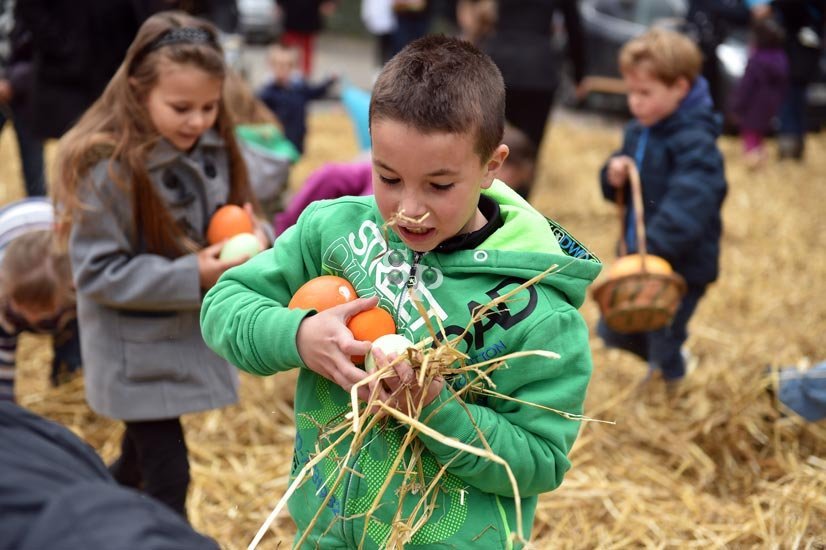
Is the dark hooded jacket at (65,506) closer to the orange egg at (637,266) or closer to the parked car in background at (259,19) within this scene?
the orange egg at (637,266)

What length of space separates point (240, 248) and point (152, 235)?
1.22ft

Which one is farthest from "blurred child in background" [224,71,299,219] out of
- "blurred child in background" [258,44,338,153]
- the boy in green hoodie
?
"blurred child in background" [258,44,338,153]

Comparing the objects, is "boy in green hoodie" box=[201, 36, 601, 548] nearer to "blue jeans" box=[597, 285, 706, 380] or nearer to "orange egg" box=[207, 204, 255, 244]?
"orange egg" box=[207, 204, 255, 244]

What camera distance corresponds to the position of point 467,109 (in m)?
2.12

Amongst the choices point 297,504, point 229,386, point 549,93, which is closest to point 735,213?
point 549,93

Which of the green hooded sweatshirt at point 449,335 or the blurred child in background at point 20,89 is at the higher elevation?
the green hooded sweatshirt at point 449,335

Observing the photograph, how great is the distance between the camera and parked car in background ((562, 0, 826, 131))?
1224 cm

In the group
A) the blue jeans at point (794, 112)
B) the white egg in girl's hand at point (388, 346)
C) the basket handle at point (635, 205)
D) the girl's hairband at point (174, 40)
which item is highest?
the girl's hairband at point (174, 40)

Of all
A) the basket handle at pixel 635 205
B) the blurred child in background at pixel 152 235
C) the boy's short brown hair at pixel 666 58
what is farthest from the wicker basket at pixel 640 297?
the blurred child in background at pixel 152 235

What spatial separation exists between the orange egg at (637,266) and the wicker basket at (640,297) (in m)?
0.03

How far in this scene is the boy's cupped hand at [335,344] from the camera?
6.83 ft

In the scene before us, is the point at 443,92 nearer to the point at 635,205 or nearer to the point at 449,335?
the point at 449,335

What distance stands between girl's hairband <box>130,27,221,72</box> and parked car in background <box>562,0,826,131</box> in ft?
29.6

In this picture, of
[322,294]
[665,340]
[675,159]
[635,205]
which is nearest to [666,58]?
[675,159]
